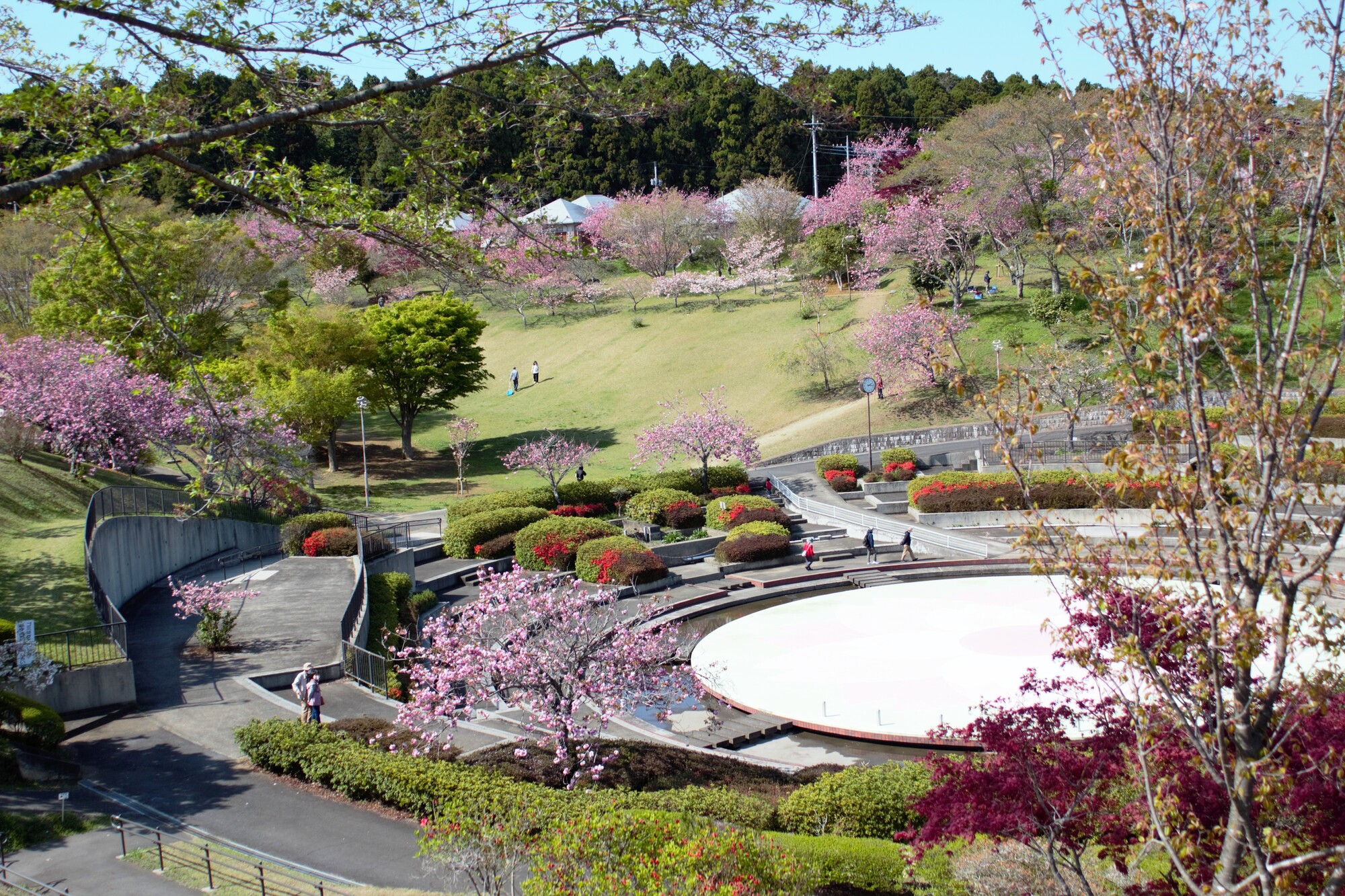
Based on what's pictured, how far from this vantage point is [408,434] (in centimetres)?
5212

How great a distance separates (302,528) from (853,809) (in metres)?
21.9

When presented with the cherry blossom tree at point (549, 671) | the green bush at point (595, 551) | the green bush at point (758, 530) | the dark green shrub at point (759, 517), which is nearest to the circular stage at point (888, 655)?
the cherry blossom tree at point (549, 671)

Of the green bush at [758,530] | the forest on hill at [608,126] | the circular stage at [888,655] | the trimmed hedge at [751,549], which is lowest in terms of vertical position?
the circular stage at [888,655]

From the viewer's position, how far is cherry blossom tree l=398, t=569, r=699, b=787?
46.0 ft

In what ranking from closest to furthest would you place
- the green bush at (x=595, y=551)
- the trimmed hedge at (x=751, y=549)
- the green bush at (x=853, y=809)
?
the green bush at (x=853, y=809)
the green bush at (x=595, y=551)
the trimmed hedge at (x=751, y=549)

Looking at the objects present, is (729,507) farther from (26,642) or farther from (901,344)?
(26,642)

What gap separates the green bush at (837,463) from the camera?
3997 centimetres

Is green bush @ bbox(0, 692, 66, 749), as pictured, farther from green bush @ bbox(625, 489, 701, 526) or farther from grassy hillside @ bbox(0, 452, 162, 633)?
green bush @ bbox(625, 489, 701, 526)

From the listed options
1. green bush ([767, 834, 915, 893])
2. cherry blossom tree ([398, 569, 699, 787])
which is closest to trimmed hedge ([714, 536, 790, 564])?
cherry blossom tree ([398, 569, 699, 787])

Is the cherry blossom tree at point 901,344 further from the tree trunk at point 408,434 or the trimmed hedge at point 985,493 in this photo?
the tree trunk at point 408,434

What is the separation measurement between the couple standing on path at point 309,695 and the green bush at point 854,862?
8.59 m

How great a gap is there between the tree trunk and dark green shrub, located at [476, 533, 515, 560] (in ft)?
72.5

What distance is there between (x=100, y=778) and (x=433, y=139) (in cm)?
1112

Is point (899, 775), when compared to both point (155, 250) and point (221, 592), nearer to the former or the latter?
point (155, 250)
